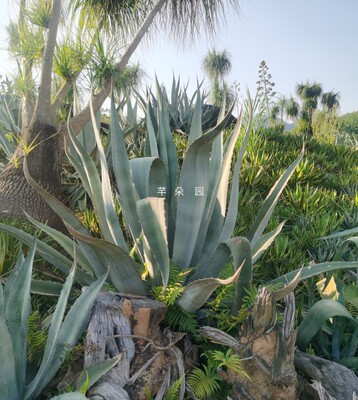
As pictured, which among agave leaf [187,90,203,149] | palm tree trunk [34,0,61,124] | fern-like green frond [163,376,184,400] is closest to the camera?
fern-like green frond [163,376,184,400]

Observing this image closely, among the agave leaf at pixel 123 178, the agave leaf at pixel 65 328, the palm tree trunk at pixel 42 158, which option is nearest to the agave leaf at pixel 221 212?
the agave leaf at pixel 123 178

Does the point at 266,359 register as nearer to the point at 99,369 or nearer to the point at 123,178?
the point at 99,369

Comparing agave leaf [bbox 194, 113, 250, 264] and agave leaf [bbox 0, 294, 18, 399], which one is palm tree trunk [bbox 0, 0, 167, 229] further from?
agave leaf [bbox 0, 294, 18, 399]

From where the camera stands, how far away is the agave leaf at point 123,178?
216cm

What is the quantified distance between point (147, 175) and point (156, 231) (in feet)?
0.94

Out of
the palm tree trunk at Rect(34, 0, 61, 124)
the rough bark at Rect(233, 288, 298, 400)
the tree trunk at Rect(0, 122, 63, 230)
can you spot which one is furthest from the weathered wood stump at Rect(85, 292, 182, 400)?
the palm tree trunk at Rect(34, 0, 61, 124)

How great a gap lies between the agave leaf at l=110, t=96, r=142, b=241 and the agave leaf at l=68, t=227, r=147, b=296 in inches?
10.7

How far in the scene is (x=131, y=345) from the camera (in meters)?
1.74

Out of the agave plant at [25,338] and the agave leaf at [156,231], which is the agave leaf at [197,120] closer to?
the agave leaf at [156,231]

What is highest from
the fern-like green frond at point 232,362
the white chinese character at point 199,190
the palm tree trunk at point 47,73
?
the palm tree trunk at point 47,73

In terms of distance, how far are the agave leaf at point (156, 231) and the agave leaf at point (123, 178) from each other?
0.98 feet

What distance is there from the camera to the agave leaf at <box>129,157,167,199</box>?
2.04 meters

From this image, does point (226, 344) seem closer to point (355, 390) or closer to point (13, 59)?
point (355, 390)

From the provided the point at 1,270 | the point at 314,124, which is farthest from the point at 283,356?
the point at 314,124
